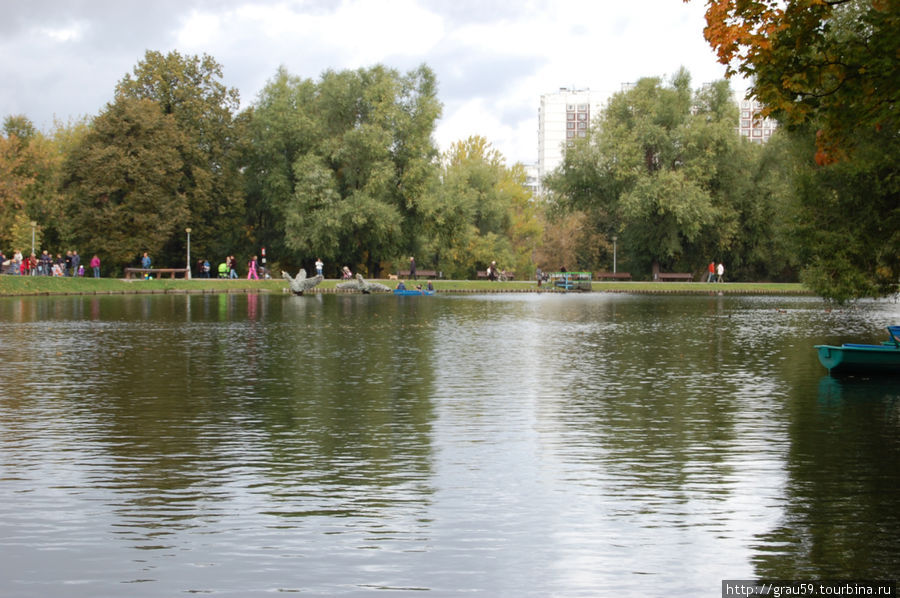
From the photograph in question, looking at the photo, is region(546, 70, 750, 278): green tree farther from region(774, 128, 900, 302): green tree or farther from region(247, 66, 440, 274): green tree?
region(774, 128, 900, 302): green tree

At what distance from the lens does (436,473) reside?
10.9m

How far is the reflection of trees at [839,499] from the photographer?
7.70 meters

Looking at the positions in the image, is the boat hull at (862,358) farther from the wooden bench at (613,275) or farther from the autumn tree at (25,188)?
the autumn tree at (25,188)

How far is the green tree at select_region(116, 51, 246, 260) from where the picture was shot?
7681 centimetres

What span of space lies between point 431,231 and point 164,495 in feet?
236

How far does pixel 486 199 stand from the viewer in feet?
354

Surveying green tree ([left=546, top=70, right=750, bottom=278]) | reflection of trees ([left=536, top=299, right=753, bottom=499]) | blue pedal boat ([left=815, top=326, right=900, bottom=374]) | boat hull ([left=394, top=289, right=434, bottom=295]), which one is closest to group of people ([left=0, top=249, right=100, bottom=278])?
boat hull ([left=394, top=289, right=434, bottom=295])

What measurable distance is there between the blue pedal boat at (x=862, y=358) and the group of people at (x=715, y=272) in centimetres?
5997

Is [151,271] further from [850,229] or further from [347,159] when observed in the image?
Result: [850,229]

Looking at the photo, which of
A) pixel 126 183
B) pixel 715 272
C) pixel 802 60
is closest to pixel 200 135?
pixel 126 183

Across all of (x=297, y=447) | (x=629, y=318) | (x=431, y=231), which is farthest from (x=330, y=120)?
(x=297, y=447)

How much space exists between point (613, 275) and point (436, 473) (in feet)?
254

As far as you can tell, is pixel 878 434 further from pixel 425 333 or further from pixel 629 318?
pixel 629 318

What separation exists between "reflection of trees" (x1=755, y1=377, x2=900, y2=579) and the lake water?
3cm
